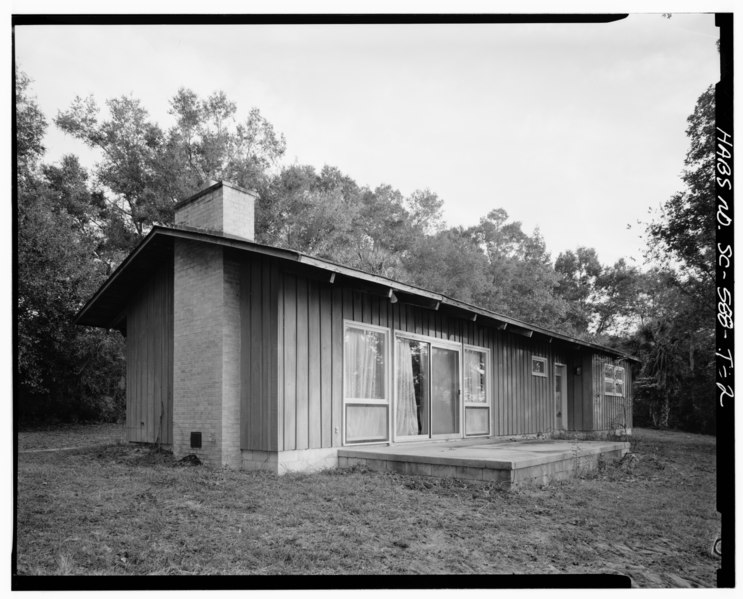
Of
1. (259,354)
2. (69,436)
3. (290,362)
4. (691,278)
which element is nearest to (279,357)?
(290,362)

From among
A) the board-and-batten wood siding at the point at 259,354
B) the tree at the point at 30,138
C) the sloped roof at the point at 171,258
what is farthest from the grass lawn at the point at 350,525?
the tree at the point at 30,138

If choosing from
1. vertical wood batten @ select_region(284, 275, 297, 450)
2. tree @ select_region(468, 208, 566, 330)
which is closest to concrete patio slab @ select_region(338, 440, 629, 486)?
vertical wood batten @ select_region(284, 275, 297, 450)

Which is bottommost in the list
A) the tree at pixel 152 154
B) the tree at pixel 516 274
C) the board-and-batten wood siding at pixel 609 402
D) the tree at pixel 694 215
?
the board-and-batten wood siding at pixel 609 402

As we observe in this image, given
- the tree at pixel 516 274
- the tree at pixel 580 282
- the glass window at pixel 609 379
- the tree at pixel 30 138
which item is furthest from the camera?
the tree at pixel 580 282

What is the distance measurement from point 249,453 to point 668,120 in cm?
623

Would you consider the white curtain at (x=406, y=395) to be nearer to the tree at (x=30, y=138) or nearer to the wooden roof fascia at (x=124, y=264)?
the wooden roof fascia at (x=124, y=264)

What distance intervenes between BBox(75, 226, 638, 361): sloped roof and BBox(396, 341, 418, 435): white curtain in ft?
3.08

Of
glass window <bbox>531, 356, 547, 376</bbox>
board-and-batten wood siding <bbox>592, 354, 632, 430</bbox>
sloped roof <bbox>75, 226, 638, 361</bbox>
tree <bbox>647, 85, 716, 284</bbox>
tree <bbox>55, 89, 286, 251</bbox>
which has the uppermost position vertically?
tree <bbox>55, 89, 286, 251</bbox>

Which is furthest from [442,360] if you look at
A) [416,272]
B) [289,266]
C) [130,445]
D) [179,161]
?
[416,272]

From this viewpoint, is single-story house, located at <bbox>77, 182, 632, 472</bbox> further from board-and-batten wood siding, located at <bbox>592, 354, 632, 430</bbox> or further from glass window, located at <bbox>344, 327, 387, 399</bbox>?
board-and-batten wood siding, located at <bbox>592, 354, 632, 430</bbox>

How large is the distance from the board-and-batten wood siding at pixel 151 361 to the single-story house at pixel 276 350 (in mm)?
34

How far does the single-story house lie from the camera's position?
308 inches

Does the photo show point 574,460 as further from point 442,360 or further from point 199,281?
point 199,281

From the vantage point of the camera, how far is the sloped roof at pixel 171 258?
24.8ft
